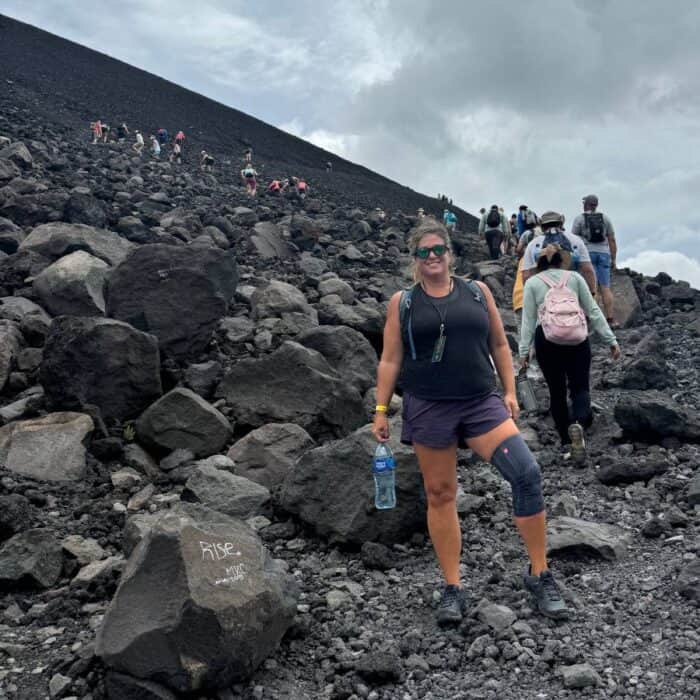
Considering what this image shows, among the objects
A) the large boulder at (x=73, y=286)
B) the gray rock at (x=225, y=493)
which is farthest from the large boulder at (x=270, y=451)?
the large boulder at (x=73, y=286)

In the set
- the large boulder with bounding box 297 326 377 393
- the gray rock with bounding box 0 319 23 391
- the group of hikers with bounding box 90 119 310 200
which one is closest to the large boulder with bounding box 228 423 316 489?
the large boulder with bounding box 297 326 377 393

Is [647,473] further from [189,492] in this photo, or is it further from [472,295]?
[189,492]

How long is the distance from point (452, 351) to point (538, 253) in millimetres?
2802

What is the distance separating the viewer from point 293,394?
6.61 m

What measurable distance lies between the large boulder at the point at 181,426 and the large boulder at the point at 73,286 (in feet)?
7.02

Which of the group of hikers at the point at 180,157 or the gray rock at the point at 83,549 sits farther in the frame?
the group of hikers at the point at 180,157

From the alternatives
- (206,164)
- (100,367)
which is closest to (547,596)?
(100,367)

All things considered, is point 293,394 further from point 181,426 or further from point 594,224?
point 594,224

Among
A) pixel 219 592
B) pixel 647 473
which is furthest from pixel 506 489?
pixel 219 592

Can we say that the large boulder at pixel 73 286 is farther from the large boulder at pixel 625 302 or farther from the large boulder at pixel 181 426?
the large boulder at pixel 625 302

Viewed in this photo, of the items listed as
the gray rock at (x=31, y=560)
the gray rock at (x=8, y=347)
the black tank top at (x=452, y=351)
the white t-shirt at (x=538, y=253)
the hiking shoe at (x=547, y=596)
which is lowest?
the gray rock at (x=31, y=560)

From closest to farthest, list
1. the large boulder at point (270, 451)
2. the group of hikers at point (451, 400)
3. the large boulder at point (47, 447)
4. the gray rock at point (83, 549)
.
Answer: the group of hikers at point (451, 400)
the gray rock at point (83, 549)
the large boulder at point (47, 447)
the large boulder at point (270, 451)

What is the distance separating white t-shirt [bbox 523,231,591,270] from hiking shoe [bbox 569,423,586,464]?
1.33 metres

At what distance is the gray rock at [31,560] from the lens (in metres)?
4.26
